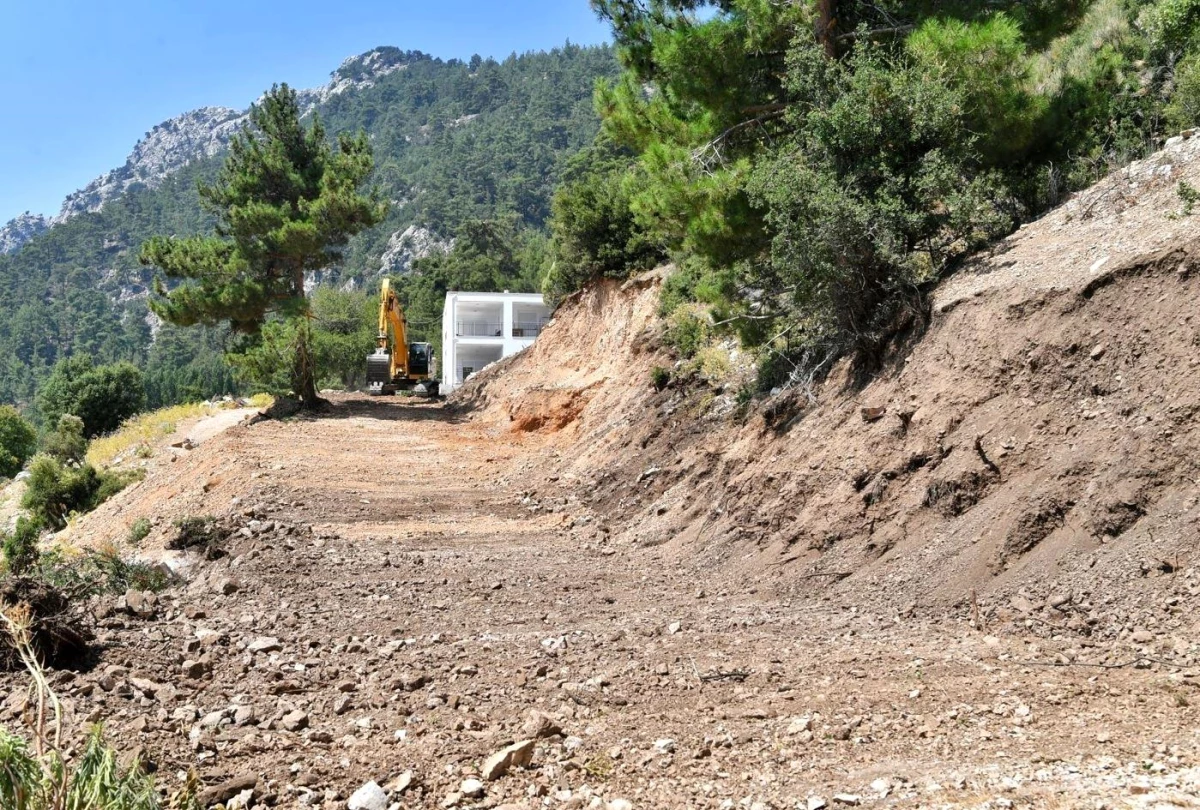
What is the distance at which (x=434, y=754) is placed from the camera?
4035mm

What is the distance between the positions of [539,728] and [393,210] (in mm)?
100999

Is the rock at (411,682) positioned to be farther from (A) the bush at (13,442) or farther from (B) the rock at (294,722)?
(A) the bush at (13,442)

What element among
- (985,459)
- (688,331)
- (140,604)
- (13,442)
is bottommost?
(13,442)

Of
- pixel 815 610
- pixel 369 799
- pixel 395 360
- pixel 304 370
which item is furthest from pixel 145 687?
pixel 395 360

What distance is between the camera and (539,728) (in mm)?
4234

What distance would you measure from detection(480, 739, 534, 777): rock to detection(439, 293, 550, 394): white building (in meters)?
40.9

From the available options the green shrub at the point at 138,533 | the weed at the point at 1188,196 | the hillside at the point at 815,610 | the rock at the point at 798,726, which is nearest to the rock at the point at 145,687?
the hillside at the point at 815,610

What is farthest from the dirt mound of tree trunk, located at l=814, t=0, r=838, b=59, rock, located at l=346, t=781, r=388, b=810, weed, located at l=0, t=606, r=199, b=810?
tree trunk, located at l=814, t=0, r=838, b=59

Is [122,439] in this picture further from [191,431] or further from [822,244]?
[822,244]

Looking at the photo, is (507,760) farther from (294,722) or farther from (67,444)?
(67,444)

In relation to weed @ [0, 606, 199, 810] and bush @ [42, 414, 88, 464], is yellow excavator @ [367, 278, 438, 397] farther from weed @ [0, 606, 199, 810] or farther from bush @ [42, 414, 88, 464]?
weed @ [0, 606, 199, 810]

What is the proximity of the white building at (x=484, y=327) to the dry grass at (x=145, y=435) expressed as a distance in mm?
15195

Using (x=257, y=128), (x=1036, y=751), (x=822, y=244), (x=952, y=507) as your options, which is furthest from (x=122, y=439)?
(x=1036, y=751)

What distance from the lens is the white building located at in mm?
45656
